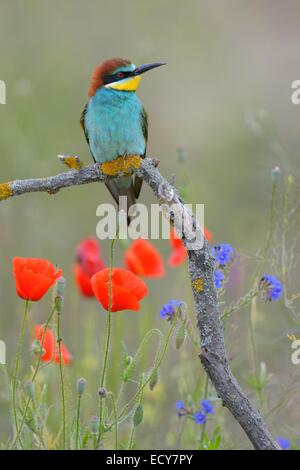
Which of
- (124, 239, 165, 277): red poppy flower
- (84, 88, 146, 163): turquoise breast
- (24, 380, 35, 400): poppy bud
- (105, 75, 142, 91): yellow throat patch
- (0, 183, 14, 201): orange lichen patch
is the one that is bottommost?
(24, 380, 35, 400): poppy bud

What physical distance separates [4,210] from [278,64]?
2.79m

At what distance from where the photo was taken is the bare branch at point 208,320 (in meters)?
1.87

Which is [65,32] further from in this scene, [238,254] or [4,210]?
[238,254]

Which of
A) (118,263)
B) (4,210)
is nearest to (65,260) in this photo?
(118,263)

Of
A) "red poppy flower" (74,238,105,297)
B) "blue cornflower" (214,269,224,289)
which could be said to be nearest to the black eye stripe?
"red poppy flower" (74,238,105,297)

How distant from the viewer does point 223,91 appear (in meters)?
5.75

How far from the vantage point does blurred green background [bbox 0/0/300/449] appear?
9.98 ft

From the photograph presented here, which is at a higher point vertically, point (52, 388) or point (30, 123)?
point (30, 123)

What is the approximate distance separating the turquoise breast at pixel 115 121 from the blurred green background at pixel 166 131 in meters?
0.18

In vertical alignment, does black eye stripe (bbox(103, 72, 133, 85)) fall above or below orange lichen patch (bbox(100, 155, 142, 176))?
above

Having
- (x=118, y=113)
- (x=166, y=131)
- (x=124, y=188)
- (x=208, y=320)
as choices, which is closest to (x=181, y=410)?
(x=208, y=320)

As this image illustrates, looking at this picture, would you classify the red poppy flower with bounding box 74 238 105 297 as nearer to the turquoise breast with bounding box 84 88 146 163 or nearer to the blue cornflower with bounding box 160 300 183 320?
the turquoise breast with bounding box 84 88 146 163

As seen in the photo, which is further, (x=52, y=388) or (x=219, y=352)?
(x=52, y=388)

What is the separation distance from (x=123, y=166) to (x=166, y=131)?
9.44ft
